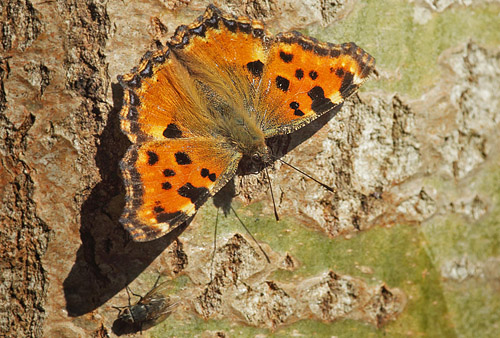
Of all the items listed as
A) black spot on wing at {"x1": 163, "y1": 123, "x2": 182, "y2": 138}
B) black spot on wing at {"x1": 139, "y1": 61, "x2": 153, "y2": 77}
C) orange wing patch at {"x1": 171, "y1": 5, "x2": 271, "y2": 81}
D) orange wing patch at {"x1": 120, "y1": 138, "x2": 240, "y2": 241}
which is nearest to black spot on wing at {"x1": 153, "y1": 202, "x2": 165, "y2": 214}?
orange wing patch at {"x1": 120, "y1": 138, "x2": 240, "y2": 241}

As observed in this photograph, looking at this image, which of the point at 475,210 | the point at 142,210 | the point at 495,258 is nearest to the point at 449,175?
the point at 475,210

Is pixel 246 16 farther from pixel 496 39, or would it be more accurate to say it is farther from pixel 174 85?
pixel 496 39

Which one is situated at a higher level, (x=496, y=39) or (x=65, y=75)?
(x=496, y=39)

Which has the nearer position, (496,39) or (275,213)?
(275,213)

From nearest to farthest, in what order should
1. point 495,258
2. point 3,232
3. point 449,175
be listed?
point 3,232, point 449,175, point 495,258

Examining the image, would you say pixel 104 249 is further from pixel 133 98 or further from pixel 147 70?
pixel 147 70

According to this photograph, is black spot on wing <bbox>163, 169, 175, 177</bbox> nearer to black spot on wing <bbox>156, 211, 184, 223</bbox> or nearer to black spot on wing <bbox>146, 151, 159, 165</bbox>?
black spot on wing <bbox>146, 151, 159, 165</bbox>

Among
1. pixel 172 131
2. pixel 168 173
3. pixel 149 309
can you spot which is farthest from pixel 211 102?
pixel 149 309
